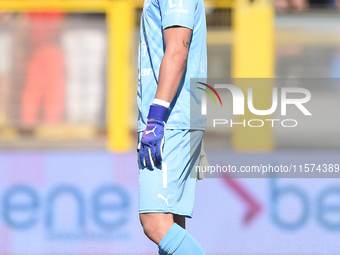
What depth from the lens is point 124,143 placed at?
6395 mm

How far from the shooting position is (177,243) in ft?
5.97

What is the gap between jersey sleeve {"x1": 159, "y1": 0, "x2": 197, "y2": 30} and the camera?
1819 mm

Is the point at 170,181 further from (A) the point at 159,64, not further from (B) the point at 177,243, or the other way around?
(A) the point at 159,64

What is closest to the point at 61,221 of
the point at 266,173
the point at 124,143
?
the point at 266,173

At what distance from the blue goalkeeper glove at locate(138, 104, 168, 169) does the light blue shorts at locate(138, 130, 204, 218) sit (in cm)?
5

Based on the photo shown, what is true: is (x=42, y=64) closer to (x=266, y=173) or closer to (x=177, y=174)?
(x=266, y=173)

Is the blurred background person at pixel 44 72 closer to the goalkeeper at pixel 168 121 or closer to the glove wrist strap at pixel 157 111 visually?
the goalkeeper at pixel 168 121

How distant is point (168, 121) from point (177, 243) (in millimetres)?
497

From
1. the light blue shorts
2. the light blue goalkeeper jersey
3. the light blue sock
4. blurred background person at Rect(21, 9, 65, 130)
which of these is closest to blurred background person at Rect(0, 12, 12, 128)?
blurred background person at Rect(21, 9, 65, 130)

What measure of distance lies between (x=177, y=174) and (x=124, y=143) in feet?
15.1

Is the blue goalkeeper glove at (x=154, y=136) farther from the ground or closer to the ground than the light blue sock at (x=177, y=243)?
farther from the ground

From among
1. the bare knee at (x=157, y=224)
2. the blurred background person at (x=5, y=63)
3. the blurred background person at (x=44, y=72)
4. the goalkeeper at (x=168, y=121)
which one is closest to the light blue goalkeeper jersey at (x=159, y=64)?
the goalkeeper at (x=168, y=121)

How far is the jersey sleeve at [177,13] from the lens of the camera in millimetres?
1819

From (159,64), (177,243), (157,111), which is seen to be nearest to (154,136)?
(157,111)
